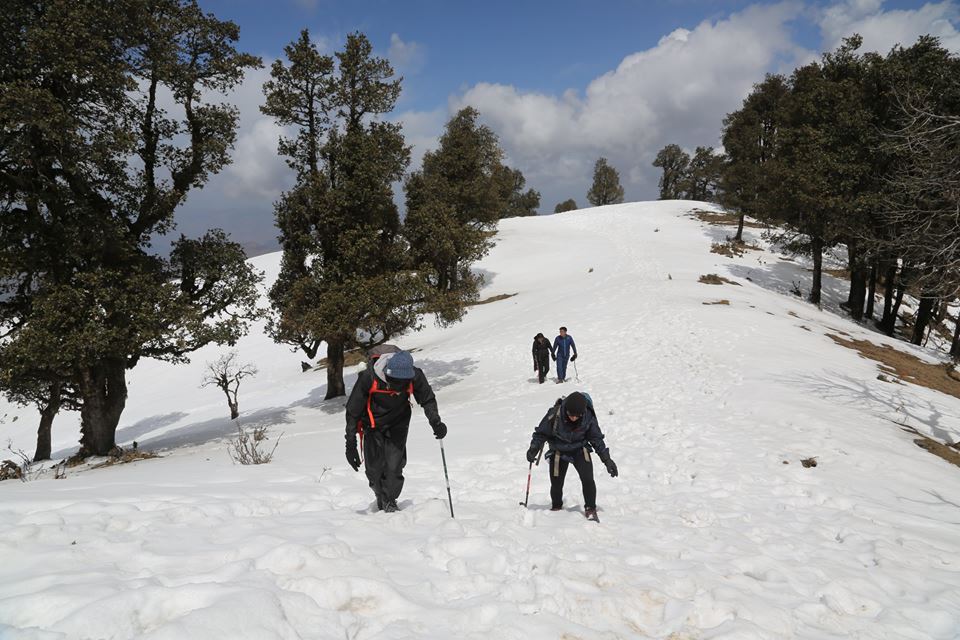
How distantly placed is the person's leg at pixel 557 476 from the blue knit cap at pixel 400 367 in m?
2.51

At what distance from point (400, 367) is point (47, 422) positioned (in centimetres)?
2119

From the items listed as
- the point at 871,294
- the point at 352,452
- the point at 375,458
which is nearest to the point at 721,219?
the point at 871,294

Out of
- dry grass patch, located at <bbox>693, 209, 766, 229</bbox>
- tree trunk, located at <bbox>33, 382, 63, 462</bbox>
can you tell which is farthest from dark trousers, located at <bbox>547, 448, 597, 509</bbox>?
dry grass patch, located at <bbox>693, 209, 766, 229</bbox>

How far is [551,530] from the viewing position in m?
6.21

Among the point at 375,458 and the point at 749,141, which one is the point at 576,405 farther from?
the point at 749,141

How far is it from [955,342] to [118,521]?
110 feet

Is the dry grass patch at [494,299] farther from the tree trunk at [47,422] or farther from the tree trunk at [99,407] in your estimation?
the tree trunk at [99,407]

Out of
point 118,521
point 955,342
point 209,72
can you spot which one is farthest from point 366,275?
point 955,342

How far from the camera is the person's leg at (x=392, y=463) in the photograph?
6387 millimetres

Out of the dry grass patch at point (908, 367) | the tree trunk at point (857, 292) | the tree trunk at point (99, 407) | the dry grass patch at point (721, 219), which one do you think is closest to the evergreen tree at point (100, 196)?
the tree trunk at point (99, 407)

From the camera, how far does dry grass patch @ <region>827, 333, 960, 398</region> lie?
16.4m

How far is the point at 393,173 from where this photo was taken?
17922 mm

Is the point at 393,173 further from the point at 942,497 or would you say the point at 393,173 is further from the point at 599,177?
the point at 599,177

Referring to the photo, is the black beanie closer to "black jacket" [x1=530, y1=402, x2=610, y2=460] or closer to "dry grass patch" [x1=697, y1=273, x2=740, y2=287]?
"black jacket" [x1=530, y1=402, x2=610, y2=460]
